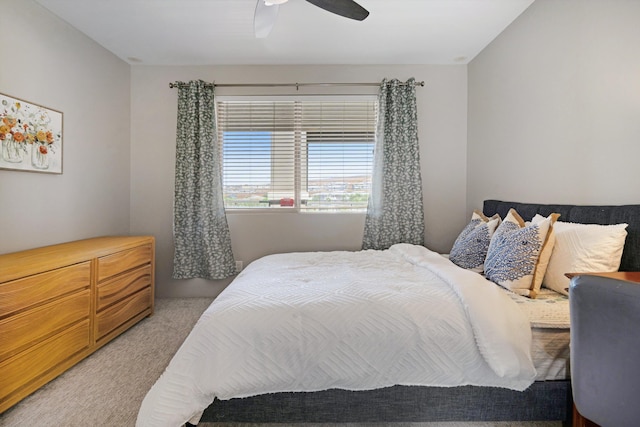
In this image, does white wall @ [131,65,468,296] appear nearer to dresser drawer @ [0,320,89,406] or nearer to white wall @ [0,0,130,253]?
white wall @ [0,0,130,253]

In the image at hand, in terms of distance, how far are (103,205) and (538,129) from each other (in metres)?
3.87

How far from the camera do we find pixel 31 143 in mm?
2209

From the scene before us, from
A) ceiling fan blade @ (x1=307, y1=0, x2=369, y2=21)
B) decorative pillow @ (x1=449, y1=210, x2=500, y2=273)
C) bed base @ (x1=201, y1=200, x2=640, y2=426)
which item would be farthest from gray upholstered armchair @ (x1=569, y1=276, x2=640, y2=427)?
ceiling fan blade @ (x1=307, y1=0, x2=369, y2=21)

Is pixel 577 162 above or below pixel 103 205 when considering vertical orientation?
above

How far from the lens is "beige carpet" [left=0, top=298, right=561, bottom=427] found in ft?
5.07

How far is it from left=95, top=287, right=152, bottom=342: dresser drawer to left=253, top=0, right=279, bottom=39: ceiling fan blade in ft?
7.91

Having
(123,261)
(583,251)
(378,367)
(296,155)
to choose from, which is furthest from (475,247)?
(123,261)

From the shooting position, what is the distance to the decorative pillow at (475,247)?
2.07m

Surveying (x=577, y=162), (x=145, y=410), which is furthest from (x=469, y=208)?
(x=145, y=410)

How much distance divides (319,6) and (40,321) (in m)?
2.49

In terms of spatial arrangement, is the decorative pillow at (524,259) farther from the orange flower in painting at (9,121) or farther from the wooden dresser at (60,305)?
the orange flower in painting at (9,121)

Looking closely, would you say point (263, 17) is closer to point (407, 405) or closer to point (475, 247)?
point (475, 247)

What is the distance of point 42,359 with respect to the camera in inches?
70.2

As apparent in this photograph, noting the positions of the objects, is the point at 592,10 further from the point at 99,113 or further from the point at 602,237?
the point at 99,113
